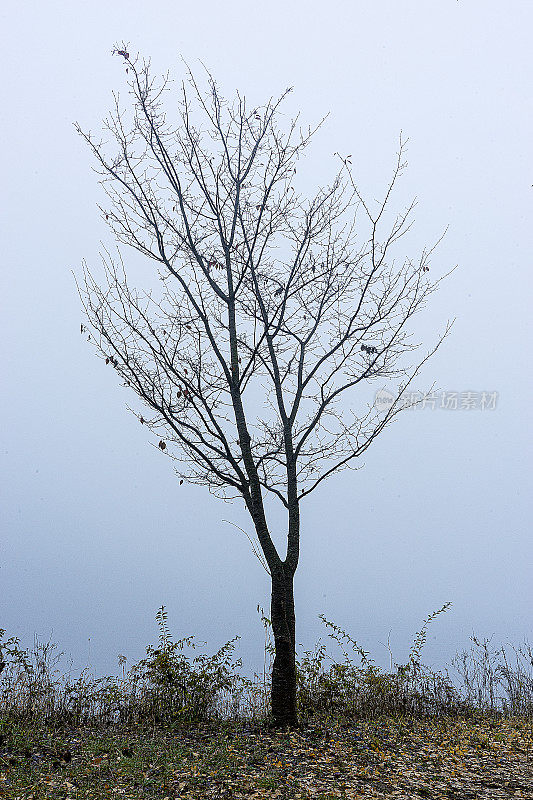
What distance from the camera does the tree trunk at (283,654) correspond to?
6.07 m

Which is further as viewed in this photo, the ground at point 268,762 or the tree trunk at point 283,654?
the tree trunk at point 283,654

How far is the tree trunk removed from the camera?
6.07 m

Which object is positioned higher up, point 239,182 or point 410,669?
point 239,182

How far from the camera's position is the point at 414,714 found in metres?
7.40

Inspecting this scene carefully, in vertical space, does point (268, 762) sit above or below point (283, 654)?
below

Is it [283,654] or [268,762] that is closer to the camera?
[268,762]

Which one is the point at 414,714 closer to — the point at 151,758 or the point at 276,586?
the point at 276,586

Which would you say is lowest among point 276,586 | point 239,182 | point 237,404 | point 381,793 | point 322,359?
point 381,793

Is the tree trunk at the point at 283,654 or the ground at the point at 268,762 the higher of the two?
the tree trunk at the point at 283,654

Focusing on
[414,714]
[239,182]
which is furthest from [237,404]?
[414,714]

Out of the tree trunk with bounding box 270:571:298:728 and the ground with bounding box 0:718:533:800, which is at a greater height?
the tree trunk with bounding box 270:571:298:728

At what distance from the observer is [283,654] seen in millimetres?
6164

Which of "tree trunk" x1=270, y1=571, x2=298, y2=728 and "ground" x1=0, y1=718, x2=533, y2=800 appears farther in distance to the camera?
"tree trunk" x1=270, y1=571, x2=298, y2=728

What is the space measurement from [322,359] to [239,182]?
2129 millimetres
